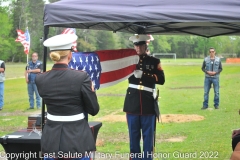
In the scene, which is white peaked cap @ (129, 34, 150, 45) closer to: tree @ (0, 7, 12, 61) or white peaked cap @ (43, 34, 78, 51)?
white peaked cap @ (43, 34, 78, 51)

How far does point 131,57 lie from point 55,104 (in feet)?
6.09

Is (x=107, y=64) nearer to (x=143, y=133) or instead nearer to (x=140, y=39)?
(x=140, y=39)

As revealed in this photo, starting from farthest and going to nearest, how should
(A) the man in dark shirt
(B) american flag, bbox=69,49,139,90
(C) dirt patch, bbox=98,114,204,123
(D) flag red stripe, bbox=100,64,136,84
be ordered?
(A) the man in dark shirt, (C) dirt patch, bbox=98,114,204,123, (D) flag red stripe, bbox=100,64,136,84, (B) american flag, bbox=69,49,139,90

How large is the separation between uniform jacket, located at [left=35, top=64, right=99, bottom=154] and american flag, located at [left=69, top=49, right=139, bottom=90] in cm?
88

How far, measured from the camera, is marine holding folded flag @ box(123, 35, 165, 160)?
480cm

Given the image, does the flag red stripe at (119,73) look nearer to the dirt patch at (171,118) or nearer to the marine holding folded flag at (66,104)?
the marine holding folded flag at (66,104)

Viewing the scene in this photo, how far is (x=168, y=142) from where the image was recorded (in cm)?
678

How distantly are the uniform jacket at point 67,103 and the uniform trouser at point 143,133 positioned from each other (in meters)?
1.48

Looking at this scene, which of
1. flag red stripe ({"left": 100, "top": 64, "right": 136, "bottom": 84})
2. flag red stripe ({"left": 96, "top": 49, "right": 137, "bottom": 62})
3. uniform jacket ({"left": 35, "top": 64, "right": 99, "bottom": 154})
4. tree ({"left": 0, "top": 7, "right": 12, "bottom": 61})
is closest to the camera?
uniform jacket ({"left": 35, "top": 64, "right": 99, "bottom": 154})

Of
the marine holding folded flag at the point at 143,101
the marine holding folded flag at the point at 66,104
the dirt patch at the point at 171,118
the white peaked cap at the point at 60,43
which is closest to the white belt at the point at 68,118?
the marine holding folded flag at the point at 66,104

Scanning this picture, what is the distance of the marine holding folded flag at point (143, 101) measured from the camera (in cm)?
480

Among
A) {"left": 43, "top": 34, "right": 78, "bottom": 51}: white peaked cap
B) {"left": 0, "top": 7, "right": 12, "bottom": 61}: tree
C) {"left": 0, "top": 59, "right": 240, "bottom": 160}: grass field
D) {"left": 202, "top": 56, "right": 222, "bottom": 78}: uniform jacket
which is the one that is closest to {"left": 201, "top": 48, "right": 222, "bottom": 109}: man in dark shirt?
{"left": 202, "top": 56, "right": 222, "bottom": 78}: uniform jacket

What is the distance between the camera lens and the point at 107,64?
4793mm

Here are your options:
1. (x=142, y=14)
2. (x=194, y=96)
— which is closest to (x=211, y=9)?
(x=142, y=14)
